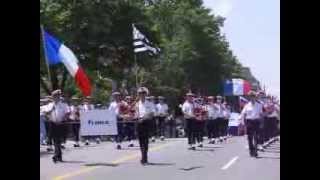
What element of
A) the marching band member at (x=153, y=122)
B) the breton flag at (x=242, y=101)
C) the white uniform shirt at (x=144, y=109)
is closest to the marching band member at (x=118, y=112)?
the white uniform shirt at (x=144, y=109)

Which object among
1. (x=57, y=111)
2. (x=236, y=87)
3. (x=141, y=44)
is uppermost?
(x=141, y=44)

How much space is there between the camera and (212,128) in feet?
27.8

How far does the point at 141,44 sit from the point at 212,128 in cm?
216

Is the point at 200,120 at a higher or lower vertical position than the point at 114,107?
lower

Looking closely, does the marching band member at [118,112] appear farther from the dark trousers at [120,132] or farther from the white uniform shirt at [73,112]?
the white uniform shirt at [73,112]

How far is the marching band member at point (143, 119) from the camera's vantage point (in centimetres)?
692

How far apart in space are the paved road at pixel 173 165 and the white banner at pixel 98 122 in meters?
0.56

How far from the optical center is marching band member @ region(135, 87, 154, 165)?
22.7ft

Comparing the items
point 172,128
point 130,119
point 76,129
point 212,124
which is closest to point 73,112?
point 76,129

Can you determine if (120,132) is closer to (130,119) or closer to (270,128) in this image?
(130,119)
